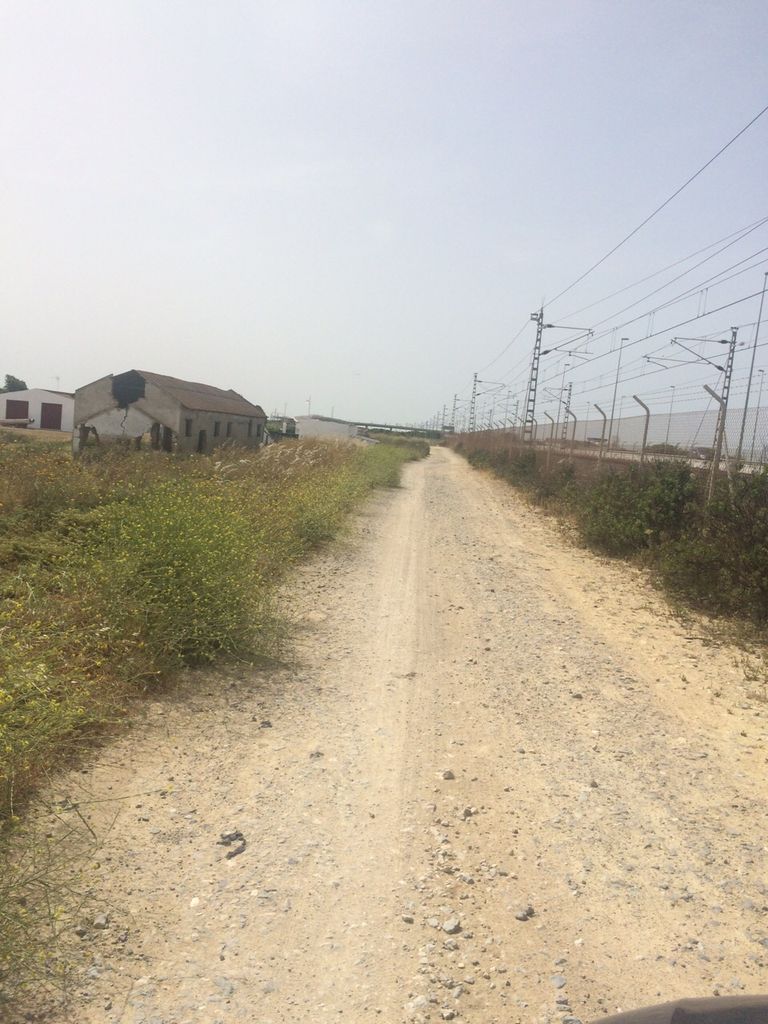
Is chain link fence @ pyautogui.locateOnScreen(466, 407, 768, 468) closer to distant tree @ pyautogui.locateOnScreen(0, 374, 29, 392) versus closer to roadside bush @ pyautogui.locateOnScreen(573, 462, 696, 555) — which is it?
roadside bush @ pyautogui.locateOnScreen(573, 462, 696, 555)

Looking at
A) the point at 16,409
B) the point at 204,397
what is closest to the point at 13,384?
the point at 16,409

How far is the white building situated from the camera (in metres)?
59.1

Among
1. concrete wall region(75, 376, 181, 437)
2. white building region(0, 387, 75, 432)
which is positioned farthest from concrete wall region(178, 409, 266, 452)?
white building region(0, 387, 75, 432)

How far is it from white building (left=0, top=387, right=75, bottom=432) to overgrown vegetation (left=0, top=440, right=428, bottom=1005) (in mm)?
52470

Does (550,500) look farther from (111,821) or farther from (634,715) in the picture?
(111,821)

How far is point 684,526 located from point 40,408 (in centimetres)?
5676

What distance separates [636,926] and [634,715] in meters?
2.75

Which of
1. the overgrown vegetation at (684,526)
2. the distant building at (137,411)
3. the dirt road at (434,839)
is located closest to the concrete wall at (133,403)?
the distant building at (137,411)

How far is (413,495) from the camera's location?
24.4 metres

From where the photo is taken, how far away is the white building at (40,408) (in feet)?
194

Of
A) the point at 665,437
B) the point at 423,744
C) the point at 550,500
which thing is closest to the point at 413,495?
the point at 550,500

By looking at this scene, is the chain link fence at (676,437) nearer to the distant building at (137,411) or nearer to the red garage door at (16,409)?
the distant building at (137,411)

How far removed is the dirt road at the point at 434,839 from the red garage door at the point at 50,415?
57.9 meters

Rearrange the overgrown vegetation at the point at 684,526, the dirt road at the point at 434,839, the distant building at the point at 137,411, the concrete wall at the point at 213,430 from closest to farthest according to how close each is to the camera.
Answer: the dirt road at the point at 434,839, the overgrown vegetation at the point at 684,526, the distant building at the point at 137,411, the concrete wall at the point at 213,430
